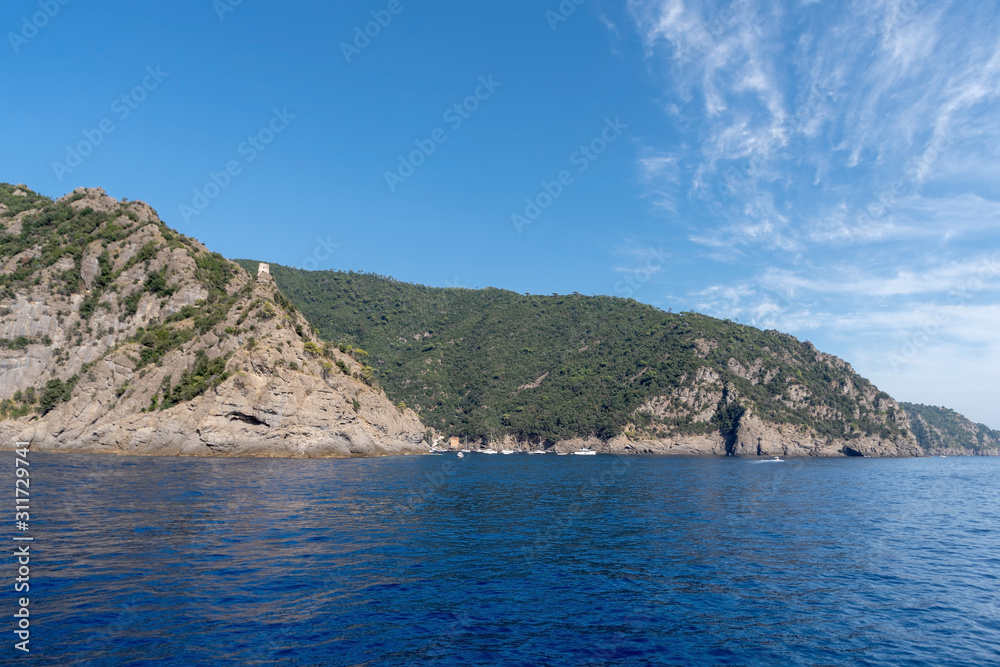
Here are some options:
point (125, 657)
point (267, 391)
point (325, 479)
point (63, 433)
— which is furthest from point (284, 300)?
point (125, 657)

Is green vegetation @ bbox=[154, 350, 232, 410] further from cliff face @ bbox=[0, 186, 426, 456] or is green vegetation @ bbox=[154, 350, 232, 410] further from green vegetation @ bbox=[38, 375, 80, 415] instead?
green vegetation @ bbox=[38, 375, 80, 415]

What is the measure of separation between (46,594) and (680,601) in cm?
2246

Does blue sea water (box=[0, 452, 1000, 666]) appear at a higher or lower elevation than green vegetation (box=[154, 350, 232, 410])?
lower

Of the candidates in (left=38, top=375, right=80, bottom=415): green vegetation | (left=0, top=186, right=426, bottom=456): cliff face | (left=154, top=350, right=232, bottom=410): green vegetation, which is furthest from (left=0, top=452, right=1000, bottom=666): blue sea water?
(left=38, top=375, right=80, bottom=415): green vegetation

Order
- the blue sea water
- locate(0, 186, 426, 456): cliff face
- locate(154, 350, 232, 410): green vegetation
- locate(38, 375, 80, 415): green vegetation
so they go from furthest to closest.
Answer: locate(38, 375, 80, 415): green vegetation → locate(154, 350, 232, 410): green vegetation → locate(0, 186, 426, 456): cliff face → the blue sea water

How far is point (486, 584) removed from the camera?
21.2 m

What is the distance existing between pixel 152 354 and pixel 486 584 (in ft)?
348

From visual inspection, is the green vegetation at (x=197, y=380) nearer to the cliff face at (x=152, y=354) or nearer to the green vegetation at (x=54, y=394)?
the cliff face at (x=152, y=354)

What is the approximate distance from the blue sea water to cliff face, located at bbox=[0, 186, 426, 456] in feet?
164

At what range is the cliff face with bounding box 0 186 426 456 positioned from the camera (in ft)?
297

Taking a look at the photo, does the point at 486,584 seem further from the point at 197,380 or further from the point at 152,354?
the point at 152,354

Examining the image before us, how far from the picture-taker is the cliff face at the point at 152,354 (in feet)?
297

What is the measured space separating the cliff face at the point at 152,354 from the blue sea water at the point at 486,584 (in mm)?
50034

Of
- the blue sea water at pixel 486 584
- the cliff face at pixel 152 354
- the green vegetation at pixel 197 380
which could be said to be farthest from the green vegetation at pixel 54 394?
the blue sea water at pixel 486 584
